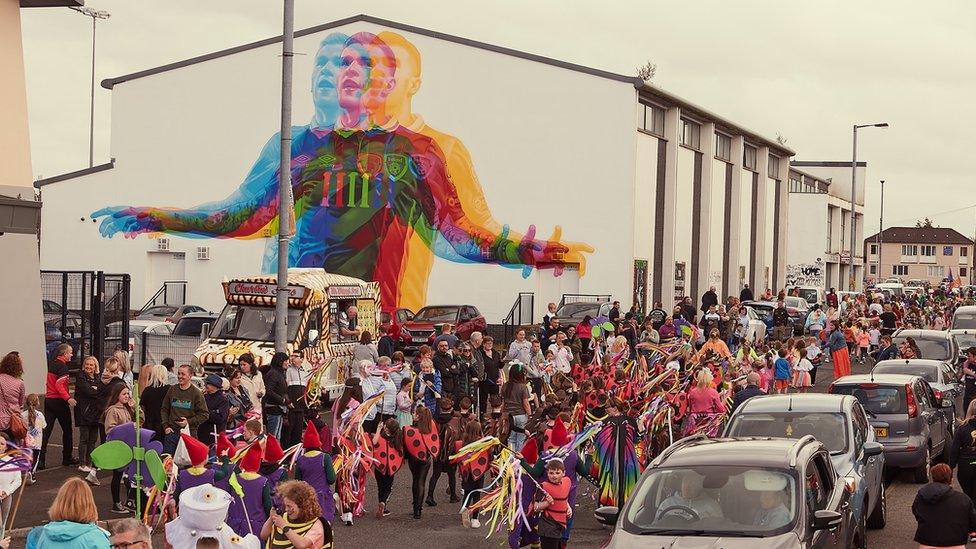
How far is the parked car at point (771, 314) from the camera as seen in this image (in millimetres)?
45088

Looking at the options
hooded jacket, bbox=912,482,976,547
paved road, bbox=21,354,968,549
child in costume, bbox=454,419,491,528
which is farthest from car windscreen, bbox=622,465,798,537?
child in costume, bbox=454,419,491,528

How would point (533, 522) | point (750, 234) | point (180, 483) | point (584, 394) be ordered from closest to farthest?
point (180, 483)
point (533, 522)
point (584, 394)
point (750, 234)

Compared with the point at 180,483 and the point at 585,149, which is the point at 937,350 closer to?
the point at 585,149

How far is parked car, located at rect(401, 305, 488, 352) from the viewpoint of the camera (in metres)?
36.7

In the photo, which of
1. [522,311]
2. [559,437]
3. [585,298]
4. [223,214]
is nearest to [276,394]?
[559,437]

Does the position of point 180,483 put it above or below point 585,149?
below

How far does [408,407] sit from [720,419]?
4390 mm

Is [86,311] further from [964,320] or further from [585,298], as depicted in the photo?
[964,320]

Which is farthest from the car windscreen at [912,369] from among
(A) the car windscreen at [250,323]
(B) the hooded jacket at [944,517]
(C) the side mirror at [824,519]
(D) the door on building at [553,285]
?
(D) the door on building at [553,285]

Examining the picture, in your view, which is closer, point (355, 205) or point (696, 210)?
point (355, 205)

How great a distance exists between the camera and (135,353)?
1072 inches

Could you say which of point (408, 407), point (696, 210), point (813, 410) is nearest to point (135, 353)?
point (408, 407)

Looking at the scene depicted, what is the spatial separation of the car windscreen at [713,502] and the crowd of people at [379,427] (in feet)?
5.60

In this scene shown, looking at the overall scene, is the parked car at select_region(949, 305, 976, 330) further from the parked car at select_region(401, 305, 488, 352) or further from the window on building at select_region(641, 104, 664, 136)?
the parked car at select_region(401, 305, 488, 352)
